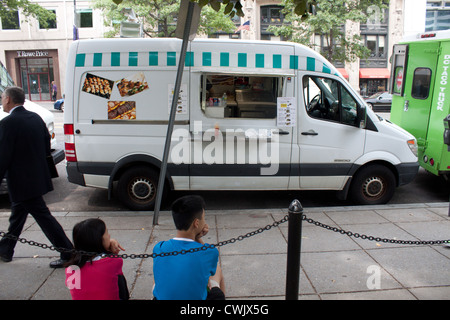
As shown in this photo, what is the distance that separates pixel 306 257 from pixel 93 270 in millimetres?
2500

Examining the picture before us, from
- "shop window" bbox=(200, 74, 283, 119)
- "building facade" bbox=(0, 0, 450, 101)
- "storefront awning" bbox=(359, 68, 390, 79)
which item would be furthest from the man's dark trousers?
"storefront awning" bbox=(359, 68, 390, 79)

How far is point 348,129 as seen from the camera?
601 cm

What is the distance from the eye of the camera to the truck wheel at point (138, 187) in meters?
5.95

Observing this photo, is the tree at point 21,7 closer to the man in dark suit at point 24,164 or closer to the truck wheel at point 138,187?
the truck wheel at point 138,187

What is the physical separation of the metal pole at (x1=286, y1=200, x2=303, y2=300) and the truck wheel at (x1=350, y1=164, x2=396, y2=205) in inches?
142

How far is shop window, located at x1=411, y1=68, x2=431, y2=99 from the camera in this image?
7.29 meters

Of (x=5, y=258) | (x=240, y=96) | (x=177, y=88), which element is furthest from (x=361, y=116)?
(x=5, y=258)

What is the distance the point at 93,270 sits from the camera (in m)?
2.67

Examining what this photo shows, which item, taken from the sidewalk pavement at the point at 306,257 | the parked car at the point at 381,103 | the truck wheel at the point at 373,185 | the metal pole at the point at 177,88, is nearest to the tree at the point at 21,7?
the sidewalk pavement at the point at 306,257

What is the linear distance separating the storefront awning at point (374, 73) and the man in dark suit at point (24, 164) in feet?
111

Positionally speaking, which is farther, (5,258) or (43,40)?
(43,40)

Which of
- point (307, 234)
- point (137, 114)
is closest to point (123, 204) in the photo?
point (137, 114)

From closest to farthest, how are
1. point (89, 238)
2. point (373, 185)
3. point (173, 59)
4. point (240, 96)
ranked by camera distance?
point (89, 238), point (173, 59), point (240, 96), point (373, 185)

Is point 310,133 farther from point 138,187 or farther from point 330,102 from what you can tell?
point 138,187
